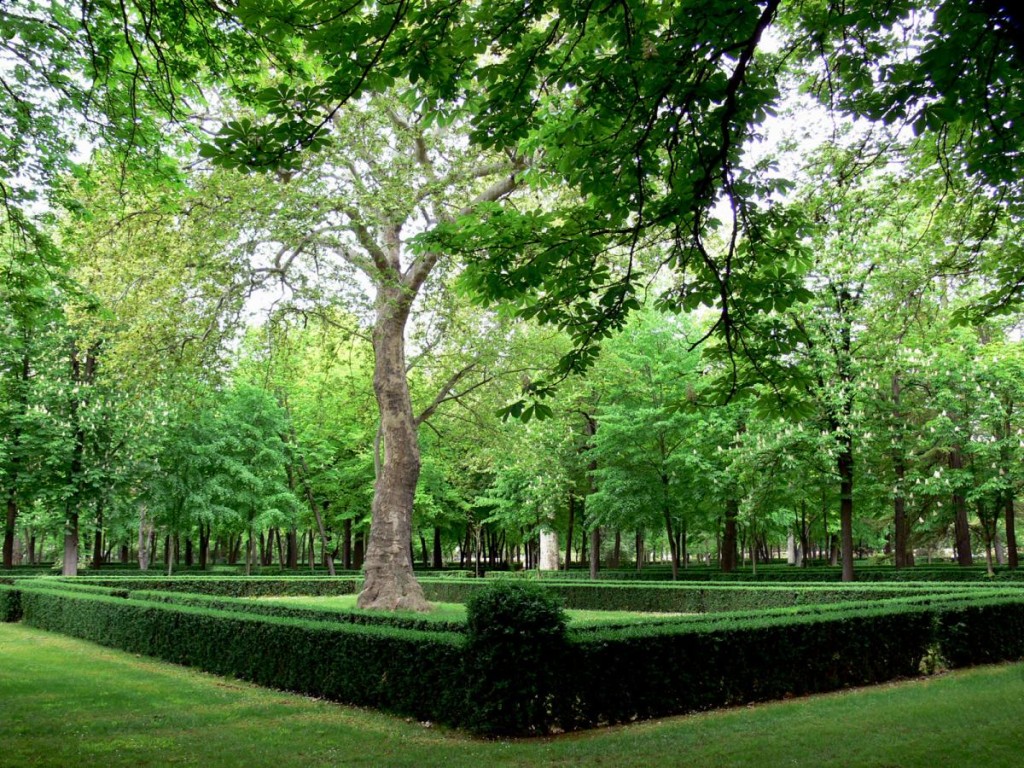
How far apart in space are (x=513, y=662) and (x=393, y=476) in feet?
36.3

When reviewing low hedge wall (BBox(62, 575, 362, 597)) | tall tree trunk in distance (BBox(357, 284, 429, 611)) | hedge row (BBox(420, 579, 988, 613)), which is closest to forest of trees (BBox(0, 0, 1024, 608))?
tall tree trunk in distance (BBox(357, 284, 429, 611))

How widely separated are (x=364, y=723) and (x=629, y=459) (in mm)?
19026

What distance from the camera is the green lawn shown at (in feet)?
20.7

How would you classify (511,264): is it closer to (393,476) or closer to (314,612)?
(314,612)

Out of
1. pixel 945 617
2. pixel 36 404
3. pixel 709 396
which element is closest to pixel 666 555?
pixel 36 404

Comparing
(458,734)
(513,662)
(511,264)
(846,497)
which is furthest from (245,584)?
(511,264)

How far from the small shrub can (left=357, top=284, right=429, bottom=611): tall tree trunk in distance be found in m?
10.3

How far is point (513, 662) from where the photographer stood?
7527 millimetres

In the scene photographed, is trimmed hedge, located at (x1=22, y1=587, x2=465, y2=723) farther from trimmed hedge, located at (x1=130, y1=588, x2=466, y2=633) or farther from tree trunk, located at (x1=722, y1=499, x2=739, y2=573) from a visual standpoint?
tree trunk, located at (x1=722, y1=499, x2=739, y2=573)

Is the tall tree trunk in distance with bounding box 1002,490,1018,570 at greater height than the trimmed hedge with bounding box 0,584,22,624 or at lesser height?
greater

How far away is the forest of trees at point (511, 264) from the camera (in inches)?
192

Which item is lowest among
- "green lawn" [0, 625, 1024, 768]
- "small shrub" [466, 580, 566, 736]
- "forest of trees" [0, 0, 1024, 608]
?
"green lawn" [0, 625, 1024, 768]

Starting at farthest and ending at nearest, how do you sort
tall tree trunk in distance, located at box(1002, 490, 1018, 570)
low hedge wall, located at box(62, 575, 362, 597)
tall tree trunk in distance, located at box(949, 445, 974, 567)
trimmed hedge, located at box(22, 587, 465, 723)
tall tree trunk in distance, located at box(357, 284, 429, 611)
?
1. tall tree trunk in distance, located at box(949, 445, 974, 567)
2. tall tree trunk in distance, located at box(1002, 490, 1018, 570)
3. low hedge wall, located at box(62, 575, 362, 597)
4. tall tree trunk in distance, located at box(357, 284, 429, 611)
5. trimmed hedge, located at box(22, 587, 465, 723)

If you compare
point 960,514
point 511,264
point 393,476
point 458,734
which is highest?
point 511,264
